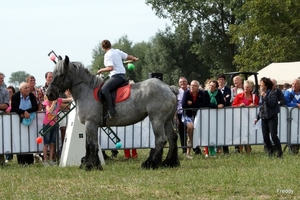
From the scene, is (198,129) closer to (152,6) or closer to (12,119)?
(12,119)

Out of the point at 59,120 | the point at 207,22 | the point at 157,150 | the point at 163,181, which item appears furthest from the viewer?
the point at 207,22

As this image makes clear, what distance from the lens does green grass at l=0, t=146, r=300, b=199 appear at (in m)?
10.0

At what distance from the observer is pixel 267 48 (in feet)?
151

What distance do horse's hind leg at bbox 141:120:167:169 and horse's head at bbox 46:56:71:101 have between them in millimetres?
2023

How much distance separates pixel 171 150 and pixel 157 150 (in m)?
0.42

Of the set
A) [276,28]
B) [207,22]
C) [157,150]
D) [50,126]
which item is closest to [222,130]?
[157,150]

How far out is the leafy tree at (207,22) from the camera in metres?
61.0

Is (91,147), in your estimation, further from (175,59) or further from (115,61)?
(175,59)

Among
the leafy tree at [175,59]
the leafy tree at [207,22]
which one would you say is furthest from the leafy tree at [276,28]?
the leafy tree at [175,59]

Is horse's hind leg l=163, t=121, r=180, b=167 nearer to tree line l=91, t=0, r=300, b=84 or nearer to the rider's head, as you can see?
the rider's head

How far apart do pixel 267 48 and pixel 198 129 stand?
3036 cm

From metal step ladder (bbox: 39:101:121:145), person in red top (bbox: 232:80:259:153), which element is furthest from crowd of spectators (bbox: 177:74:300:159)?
metal step ladder (bbox: 39:101:121:145)

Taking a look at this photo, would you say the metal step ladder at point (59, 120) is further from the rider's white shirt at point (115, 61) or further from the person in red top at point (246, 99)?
the person in red top at point (246, 99)

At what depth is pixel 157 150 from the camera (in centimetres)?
1376
